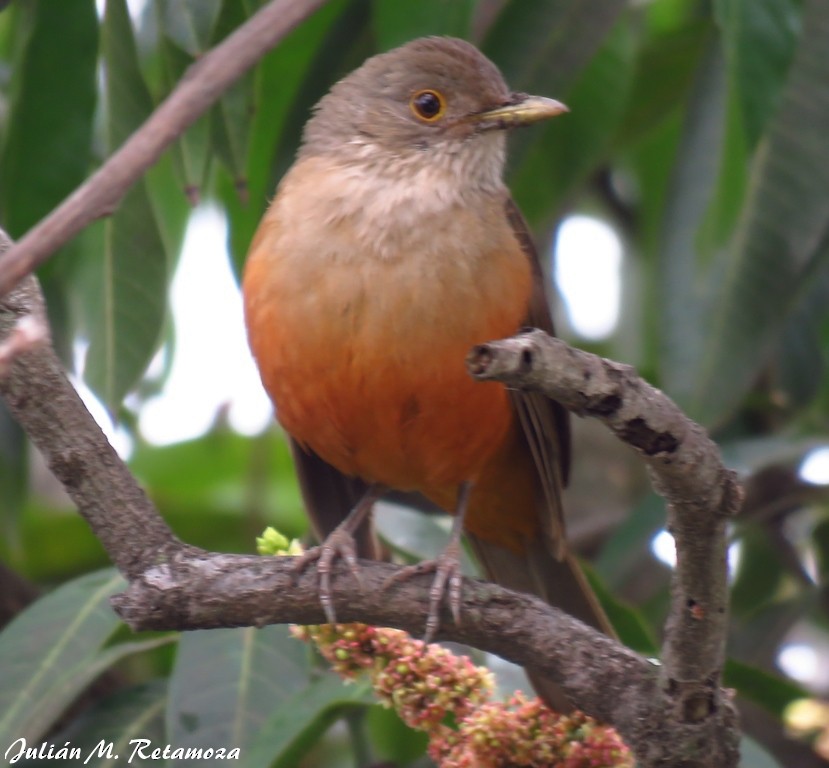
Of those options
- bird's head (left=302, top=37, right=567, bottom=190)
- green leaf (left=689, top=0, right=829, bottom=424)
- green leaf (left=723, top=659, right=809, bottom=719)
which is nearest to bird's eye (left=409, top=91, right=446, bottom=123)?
bird's head (left=302, top=37, right=567, bottom=190)

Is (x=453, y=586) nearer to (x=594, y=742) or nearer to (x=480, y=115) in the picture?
(x=594, y=742)

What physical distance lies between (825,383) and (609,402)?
12.5ft

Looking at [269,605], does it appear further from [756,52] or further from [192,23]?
[756,52]

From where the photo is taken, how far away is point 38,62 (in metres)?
Result: 4.33

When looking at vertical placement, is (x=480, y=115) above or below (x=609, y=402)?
above

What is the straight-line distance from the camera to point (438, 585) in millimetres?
3438

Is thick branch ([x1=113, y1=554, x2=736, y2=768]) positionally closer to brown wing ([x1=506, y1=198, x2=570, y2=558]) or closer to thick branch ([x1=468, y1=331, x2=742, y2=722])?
thick branch ([x1=468, y1=331, x2=742, y2=722])

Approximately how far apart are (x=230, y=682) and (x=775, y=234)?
242 centimetres

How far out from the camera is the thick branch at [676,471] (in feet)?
7.97

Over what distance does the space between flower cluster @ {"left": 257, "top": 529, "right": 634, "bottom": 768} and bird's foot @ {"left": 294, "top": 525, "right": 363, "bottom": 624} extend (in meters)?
0.13

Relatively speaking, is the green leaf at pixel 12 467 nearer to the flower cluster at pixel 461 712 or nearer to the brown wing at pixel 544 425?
the brown wing at pixel 544 425

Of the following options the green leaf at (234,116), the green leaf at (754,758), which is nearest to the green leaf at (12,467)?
the green leaf at (234,116)

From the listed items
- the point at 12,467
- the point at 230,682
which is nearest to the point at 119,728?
the point at 230,682

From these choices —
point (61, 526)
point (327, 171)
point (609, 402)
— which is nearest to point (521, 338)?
point (609, 402)
